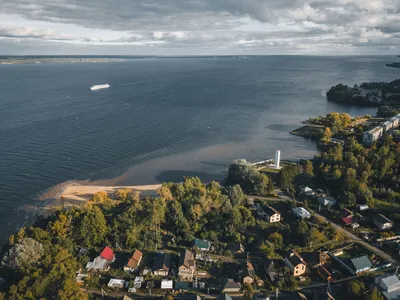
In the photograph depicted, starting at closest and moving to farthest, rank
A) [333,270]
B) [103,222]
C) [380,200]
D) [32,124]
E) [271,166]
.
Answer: [333,270] < [103,222] < [380,200] < [271,166] < [32,124]

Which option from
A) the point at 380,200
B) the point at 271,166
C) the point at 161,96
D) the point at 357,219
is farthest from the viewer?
the point at 161,96

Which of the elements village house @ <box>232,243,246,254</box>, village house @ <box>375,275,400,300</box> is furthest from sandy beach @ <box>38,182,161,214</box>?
village house @ <box>375,275,400,300</box>

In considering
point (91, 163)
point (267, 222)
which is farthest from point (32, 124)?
point (267, 222)

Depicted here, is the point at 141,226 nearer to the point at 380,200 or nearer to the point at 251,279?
the point at 251,279

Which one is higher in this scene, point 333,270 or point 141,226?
point 141,226

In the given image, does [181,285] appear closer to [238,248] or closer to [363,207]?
[238,248]

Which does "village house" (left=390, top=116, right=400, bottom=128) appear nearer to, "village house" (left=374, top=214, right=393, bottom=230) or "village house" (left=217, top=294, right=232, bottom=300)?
"village house" (left=374, top=214, right=393, bottom=230)
